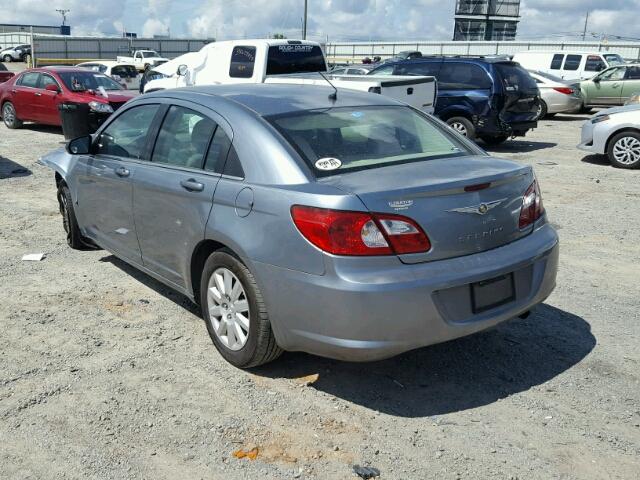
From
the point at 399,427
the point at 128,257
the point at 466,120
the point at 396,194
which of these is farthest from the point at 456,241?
the point at 466,120

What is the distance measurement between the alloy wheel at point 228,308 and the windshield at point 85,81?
40.4 feet

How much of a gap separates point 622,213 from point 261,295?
20.3 feet

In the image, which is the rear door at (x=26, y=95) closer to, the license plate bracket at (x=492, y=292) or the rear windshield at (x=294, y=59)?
the rear windshield at (x=294, y=59)

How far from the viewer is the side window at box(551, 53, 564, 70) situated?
24.8m

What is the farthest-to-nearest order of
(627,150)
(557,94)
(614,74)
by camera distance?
(614,74)
(557,94)
(627,150)

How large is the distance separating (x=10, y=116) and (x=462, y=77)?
11.1 meters

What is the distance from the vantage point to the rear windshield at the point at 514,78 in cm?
1318

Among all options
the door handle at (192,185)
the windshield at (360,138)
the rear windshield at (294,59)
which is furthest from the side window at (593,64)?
the door handle at (192,185)

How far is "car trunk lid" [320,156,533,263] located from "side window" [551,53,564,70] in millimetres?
23023

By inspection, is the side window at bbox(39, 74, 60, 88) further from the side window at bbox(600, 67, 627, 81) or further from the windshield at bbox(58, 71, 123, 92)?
the side window at bbox(600, 67, 627, 81)

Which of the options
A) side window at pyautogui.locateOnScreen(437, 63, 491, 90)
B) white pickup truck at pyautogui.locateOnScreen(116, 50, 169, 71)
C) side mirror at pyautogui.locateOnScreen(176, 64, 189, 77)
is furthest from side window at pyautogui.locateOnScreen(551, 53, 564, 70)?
white pickup truck at pyautogui.locateOnScreen(116, 50, 169, 71)

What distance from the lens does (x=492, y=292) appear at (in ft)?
11.8

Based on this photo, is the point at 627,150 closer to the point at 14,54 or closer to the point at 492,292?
the point at 492,292

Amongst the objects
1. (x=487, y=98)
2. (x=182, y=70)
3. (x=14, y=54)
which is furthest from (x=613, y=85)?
(x=14, y=54)
